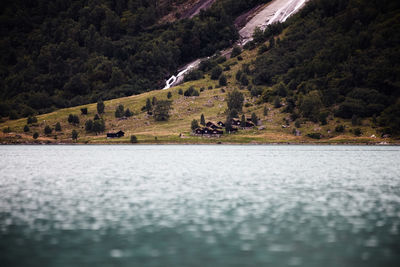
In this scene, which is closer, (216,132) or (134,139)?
(216,132)

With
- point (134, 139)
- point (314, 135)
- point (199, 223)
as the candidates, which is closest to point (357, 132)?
point (314, 135)

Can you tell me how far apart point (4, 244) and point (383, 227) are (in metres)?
23.3

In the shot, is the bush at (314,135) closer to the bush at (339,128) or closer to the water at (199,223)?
the bush at (339,128)

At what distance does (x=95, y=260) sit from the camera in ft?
64.4

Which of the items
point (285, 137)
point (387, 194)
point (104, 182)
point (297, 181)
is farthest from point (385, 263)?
point (285, 137)

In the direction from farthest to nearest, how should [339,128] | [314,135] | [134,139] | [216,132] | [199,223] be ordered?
1. [134,139]
2. [216,132]
3. [339,128]
4. [314,135]
5. [199,223]

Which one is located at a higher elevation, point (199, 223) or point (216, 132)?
point (216, 132)

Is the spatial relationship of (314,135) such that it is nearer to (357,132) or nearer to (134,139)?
(357,132)

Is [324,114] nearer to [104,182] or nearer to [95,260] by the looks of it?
[104,182]

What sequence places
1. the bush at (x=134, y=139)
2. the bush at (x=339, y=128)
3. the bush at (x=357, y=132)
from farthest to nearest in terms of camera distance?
1. the bush at (x=134, y=139)
2. the bush at (x=339, y=128)
3. the bush at (x=357, y=132)

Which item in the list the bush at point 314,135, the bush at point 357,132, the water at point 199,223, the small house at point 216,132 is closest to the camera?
the water at point 199,223

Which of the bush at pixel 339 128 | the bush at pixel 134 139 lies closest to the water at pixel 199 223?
the bush at pixel 339 128

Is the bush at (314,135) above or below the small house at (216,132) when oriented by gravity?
below

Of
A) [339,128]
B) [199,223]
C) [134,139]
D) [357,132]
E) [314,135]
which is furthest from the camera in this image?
[134,139]
